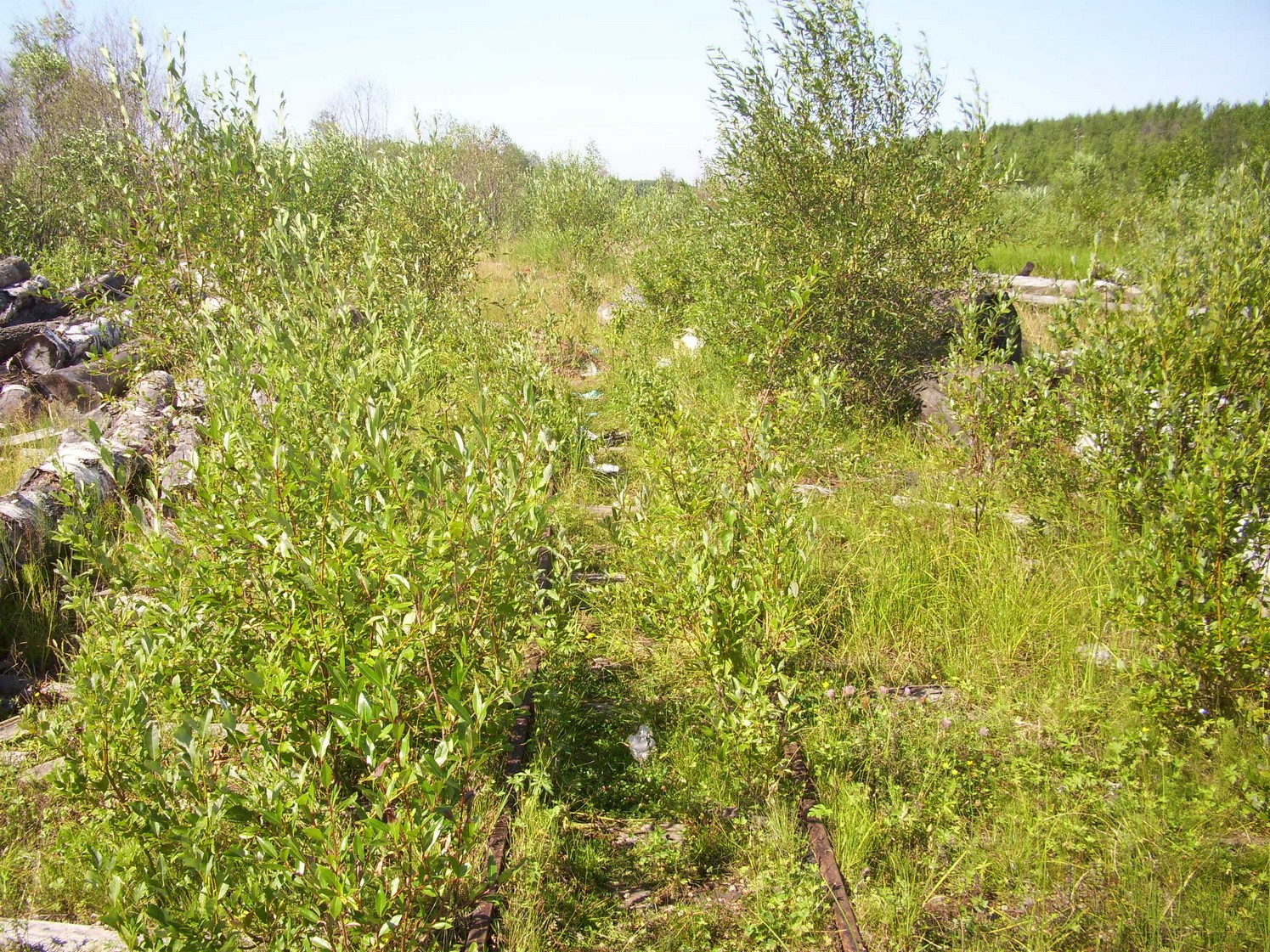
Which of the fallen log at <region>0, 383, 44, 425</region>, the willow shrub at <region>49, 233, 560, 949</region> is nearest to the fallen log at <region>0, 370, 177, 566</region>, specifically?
the willow shrub at <region>49, 233, 560, 949</region>

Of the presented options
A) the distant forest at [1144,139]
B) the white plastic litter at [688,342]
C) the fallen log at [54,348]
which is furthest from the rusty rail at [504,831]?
the distant forest at [1144,139]

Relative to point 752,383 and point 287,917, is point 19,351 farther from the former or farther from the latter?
point 287,917

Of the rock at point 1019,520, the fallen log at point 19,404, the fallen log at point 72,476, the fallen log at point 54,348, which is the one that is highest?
the fallen log at point 54,348

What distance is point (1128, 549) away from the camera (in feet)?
12.9

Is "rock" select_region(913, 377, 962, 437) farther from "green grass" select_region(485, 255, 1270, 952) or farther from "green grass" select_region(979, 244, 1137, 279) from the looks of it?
"green grass" select_region(979, 244, 1137, 279)

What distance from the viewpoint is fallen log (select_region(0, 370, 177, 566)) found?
507 centimetres

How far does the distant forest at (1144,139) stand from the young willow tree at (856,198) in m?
22.9

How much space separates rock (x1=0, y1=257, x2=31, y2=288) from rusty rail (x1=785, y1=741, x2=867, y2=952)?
1500 centimetres

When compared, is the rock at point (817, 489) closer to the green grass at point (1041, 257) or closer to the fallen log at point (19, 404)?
the fallen log at point (19, 404)

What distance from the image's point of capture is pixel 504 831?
3090 millimetres

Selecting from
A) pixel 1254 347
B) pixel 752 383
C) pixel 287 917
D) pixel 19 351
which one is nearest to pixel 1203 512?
pixel 1254 347

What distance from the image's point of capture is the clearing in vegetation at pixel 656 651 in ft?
8.43

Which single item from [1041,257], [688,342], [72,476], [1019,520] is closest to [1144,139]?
[1041,257]

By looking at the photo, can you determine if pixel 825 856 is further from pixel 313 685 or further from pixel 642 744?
pixel 313 685
